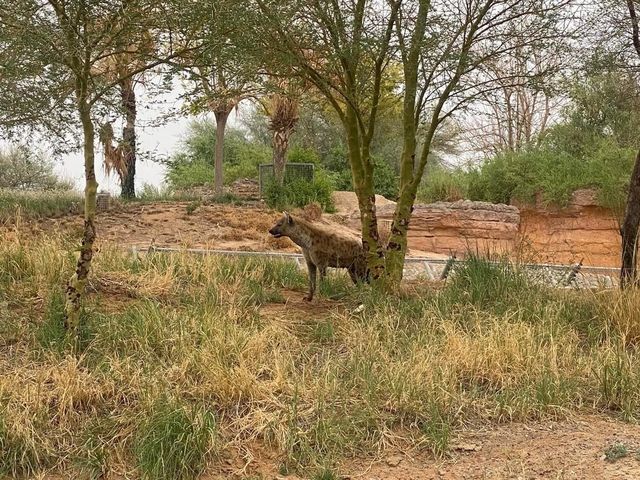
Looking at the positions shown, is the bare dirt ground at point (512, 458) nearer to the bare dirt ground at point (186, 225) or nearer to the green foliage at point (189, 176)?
the bare dirt ground at point (186, 225)

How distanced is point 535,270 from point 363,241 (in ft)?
6.44

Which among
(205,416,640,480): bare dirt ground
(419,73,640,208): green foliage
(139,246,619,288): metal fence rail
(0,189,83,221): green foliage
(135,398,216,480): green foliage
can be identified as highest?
(419,73,640,208): green foliage

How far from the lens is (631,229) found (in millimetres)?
7781

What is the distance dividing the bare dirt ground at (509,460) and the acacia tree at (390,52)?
10.6ft

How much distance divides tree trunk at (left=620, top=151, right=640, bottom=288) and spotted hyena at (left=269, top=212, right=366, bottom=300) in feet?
9.13

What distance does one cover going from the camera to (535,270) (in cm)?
825

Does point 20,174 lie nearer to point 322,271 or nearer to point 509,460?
point 322,271

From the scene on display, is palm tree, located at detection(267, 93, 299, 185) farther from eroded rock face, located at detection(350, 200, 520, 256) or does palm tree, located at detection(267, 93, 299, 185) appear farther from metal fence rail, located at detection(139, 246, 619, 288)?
metal fence rail, located at detection(139, 246, 619, 288)

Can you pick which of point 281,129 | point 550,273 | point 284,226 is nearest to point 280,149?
point 281,129

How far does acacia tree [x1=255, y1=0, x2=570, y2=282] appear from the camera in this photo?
686 cm

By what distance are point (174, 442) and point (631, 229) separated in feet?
18.0

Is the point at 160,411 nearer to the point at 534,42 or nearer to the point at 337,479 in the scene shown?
the point at 337,479

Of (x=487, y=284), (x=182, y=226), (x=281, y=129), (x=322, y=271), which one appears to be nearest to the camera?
(x=487, y=284)

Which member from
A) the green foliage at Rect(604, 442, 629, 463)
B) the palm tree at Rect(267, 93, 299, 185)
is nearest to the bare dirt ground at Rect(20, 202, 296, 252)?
the palm tree at Rect(267, 93, 299, 185)
